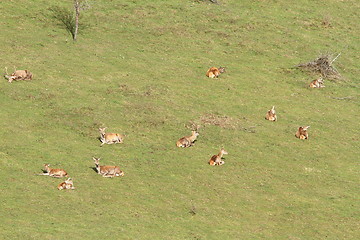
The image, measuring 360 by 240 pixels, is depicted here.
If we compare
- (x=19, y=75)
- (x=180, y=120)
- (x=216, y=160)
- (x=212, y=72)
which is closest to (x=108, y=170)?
(x=216, y=160)

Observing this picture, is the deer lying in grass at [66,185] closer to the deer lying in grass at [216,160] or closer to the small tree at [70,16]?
the deer lying in grass at [216,160]

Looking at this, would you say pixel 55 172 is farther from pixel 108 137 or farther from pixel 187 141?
pixel 187 141

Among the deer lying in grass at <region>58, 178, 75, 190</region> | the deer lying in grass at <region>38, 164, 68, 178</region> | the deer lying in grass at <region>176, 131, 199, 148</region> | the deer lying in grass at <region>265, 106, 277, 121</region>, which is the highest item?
the deer lying in grass at <region>58, 178, 75, 190</region>

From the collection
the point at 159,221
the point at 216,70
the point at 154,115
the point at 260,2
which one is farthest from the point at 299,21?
the point at 159,221

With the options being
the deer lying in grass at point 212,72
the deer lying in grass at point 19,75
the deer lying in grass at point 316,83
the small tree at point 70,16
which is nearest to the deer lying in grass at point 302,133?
the deer lying in grass at point 316,83

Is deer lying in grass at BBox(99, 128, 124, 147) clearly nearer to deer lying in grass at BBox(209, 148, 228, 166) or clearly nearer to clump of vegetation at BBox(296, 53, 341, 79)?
deer lying in grass at BBox(209, 148, 228, 166)

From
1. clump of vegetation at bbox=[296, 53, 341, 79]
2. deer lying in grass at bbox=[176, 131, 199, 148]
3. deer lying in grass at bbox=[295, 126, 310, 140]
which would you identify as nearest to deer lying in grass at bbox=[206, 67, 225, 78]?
clump of vegetation at bbox=[296, 53, 341, 79]
